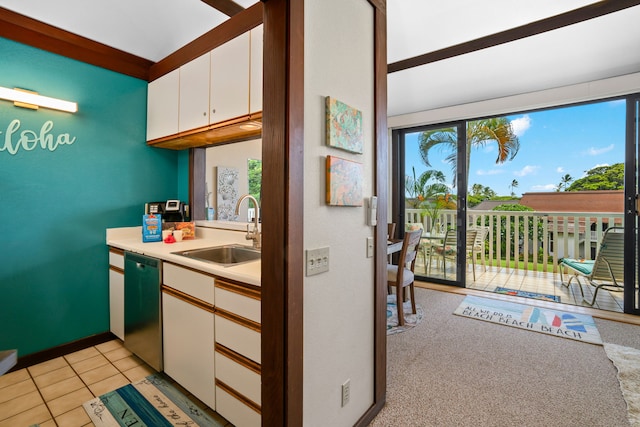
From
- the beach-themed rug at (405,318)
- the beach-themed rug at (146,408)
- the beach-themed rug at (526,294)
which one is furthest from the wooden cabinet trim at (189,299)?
the beach-themed rug at (526,294)

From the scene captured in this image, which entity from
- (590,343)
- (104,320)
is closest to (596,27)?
(590,343)

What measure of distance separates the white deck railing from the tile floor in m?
3.97

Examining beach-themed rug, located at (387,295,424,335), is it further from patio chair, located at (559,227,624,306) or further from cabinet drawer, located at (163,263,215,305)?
patio chair, located at (559,227,624,306)

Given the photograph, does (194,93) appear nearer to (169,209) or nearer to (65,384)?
(169,209)

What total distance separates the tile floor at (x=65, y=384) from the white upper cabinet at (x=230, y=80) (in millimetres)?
1925

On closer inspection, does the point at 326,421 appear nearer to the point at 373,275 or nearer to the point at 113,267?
the point at 373,275

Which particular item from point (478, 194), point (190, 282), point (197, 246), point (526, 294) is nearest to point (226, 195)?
point (197, 246)

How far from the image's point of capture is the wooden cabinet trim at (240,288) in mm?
1365

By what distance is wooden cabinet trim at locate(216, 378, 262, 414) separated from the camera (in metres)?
1.39

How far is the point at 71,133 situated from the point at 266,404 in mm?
2634

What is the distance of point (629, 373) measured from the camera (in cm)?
207

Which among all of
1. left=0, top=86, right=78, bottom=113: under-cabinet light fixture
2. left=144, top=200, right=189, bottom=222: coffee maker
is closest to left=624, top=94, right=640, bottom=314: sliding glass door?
left=144, top=200, right=189, bottom=222: coffee maker

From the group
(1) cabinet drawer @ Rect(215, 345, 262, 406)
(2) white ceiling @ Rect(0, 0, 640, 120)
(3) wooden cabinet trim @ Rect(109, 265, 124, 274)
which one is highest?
(2) white ceiling @ Rect(0, 0, 640, 120)

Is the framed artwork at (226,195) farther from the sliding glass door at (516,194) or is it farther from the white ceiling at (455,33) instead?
the sliding glass door at (516,194)
